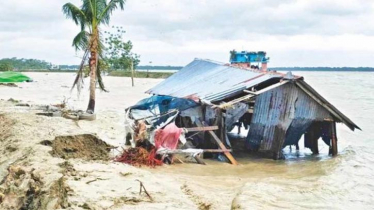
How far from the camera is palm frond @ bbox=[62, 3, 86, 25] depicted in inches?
728

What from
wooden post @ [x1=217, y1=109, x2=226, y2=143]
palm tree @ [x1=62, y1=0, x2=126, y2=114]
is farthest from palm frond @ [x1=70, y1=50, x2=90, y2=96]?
wooden post @ [x1=217, y1=109, x2=226, y2=143]

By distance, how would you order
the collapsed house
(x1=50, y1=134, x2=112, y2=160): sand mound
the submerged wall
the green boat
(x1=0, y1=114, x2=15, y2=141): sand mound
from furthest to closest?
the green boat, the submerged wall, the collapsed house, (x1=0, y1=114, x2=15, y2=141): sand mound, (x1=50, y1=134, x2=112, y2=160): sand mound

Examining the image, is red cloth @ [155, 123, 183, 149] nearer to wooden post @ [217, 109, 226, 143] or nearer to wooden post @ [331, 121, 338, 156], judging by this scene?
wooden post @ [217, 109, 226, 143]

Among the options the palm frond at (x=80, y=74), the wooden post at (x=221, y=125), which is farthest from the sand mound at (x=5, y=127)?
the wooden post at (x=221, y=125)

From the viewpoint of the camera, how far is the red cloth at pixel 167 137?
436 inches

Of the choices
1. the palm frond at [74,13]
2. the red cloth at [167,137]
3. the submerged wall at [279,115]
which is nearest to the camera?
the red cloth at [167,137]

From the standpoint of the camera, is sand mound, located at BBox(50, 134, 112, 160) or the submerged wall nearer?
sand mound, located at BBox(50, 134, 112, 160)

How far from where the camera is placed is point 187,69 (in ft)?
59.1

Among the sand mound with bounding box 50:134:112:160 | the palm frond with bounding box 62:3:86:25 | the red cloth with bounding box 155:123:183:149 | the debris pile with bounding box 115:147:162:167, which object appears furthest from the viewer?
the palm frond with bounding box 62:3:86:25

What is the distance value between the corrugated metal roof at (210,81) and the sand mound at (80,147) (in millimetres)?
3344

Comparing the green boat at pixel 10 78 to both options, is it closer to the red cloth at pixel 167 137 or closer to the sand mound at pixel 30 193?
the red cloth at pixel 167 137

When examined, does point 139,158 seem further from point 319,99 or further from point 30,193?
point 319,99

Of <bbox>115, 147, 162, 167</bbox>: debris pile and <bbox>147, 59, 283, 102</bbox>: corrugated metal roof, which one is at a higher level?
<bbox>147, 59, 283, 102</bbox>: corrugated metal roof

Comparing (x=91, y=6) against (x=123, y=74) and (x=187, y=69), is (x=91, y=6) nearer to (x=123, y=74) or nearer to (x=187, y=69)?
(x=187, y=69)
